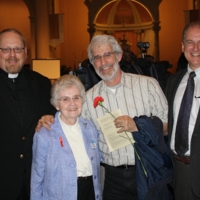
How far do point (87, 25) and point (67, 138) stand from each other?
1251cm

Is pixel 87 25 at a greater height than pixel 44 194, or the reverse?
pixel 87 25

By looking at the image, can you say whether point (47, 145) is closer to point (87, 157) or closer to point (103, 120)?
point (87, 157)

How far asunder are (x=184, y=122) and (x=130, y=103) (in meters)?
0.46

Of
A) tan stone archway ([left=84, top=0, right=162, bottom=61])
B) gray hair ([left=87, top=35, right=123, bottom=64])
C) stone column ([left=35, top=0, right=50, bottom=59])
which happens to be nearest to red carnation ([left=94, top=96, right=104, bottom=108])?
gray hair ([left=87, top=35, right=123, bottom=64])

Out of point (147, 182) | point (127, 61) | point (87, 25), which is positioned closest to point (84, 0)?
point (87, 25)

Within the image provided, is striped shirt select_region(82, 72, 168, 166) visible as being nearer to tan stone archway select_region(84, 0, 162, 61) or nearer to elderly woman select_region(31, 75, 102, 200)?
elderly woman select_region(31, 75, 102, 200)

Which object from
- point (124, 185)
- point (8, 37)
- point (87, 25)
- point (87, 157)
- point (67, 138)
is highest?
→ point (87, 25)

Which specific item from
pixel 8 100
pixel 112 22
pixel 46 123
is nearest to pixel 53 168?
pixel 46 123

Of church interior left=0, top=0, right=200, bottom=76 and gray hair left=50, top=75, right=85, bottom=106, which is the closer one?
gray hair left=50, top=75, right=85, bottom=106

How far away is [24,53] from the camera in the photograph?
2527mm

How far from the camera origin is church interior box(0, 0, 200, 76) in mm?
13383

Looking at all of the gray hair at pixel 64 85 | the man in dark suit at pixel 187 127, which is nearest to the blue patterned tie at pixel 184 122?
the man in dark suit at pixel 187 127

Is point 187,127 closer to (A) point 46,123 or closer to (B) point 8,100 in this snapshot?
(A) point 46,123

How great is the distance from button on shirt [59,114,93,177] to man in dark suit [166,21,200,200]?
0.76m
